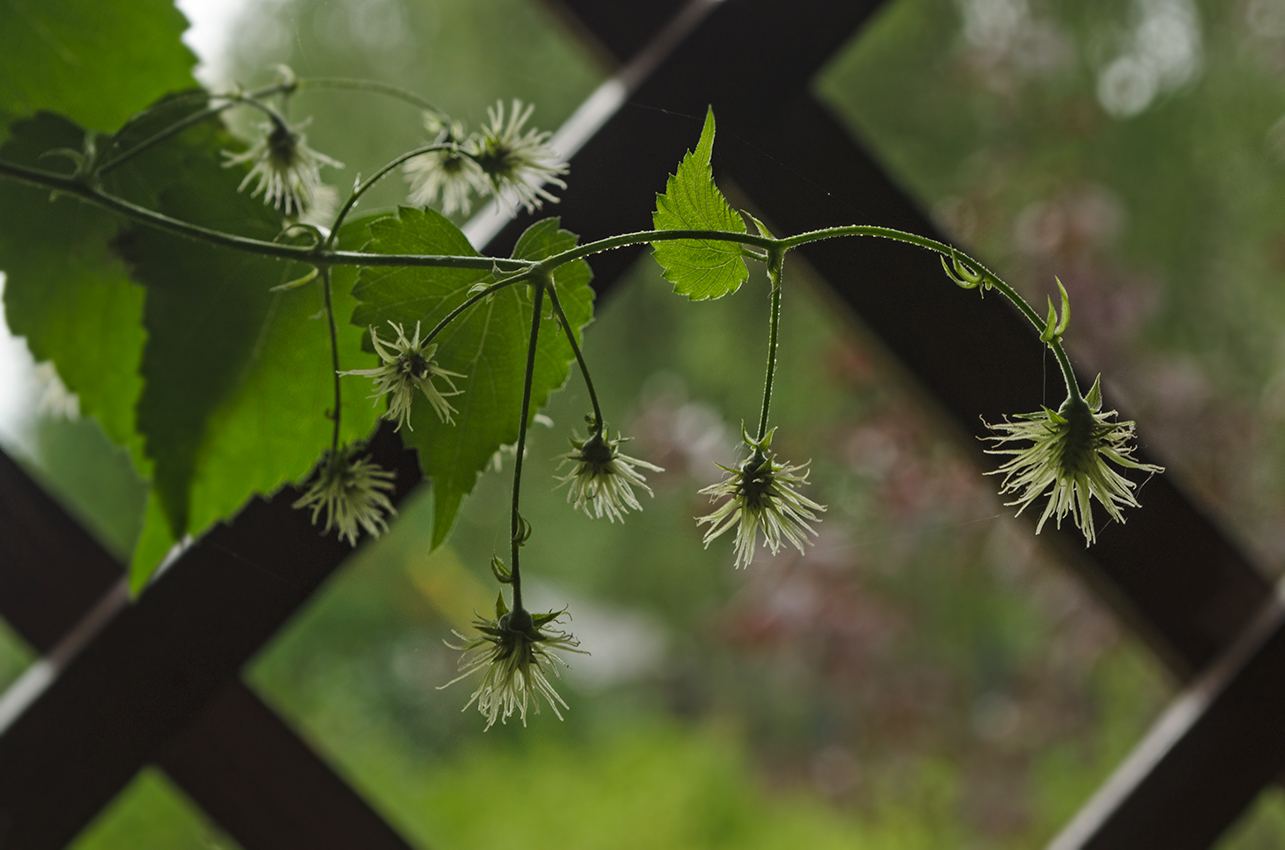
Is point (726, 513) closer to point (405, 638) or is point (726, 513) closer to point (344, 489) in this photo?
point (344, 489)

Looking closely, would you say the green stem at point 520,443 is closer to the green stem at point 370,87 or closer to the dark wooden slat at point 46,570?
the green stem at point 370,87

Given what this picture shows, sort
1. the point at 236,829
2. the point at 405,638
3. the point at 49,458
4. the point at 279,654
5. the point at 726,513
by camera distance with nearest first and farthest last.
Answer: the point at 726,513 < the point at 236,829 < the point at 49,458 < the point at 405,638 < the point at 279,654

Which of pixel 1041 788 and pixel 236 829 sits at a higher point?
pixel 1041 788

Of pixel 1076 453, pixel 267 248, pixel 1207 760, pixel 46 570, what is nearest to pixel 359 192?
pixel 267 248

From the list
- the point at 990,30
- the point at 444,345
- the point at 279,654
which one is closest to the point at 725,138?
the point at 444,345

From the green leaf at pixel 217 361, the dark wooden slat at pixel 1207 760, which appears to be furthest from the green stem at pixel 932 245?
the dark wooden slat at pixel 1207 760

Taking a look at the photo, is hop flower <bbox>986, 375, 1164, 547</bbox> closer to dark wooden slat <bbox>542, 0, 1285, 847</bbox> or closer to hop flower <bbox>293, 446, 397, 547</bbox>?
dark wooden slat <bbox>542, 0, 1285, 847</bbox>
